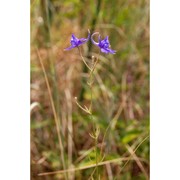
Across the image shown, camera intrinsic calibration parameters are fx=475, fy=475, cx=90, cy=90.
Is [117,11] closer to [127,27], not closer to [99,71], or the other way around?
[127,27]
